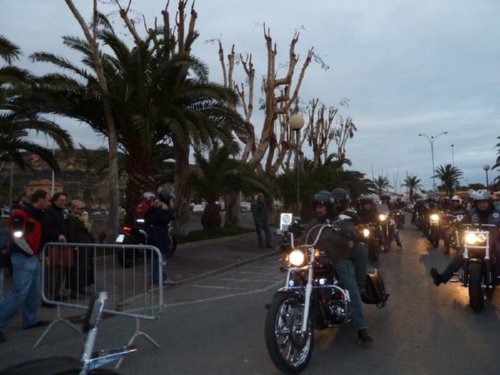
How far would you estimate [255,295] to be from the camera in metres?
9.12

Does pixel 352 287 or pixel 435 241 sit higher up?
pixel 352 287

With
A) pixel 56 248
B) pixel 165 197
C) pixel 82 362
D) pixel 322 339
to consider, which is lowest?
pixel 322 339

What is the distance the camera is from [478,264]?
727 centimetres

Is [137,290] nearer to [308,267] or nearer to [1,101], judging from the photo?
[308,267]

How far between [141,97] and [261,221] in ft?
18.0

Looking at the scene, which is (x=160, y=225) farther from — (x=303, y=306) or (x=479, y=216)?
(x=303, y=306)

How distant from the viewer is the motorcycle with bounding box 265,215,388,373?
15.6ft

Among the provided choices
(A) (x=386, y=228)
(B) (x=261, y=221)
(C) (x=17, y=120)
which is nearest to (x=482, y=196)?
(A) (x=386, y=228)

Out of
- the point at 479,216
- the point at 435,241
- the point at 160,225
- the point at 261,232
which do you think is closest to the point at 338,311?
the point at 479,216

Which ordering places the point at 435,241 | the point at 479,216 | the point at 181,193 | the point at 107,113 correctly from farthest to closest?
the point at 181,193, the point at 435,241, the point at 107,113, the point at 479,216

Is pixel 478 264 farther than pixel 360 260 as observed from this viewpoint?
Yes

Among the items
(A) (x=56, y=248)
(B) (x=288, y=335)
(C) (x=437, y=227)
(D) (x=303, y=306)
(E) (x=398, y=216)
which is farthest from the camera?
(E) (x=398, y=216)

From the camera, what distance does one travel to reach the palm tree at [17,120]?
1345 cm

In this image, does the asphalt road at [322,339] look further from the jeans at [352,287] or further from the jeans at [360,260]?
the jeans at [360,260]
